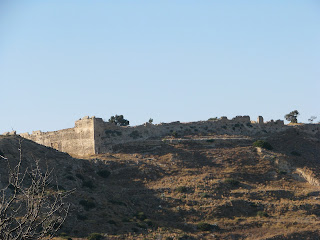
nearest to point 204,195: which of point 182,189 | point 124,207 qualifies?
point 182,189

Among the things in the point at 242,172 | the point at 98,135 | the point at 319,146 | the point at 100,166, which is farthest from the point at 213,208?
the point at 319,146

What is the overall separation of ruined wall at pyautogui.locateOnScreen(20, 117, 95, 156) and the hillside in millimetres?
3768

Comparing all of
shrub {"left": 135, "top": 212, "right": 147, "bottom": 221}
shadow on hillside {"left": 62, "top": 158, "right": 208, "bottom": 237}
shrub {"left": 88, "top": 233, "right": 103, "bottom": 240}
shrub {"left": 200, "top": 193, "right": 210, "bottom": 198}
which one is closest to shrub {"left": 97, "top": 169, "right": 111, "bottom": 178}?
shadow on hillside {"left": 62, "top": 158, "right": 208, "bottom": 237}

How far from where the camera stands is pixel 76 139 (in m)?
88.4

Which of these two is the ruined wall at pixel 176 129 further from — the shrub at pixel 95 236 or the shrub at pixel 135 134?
the shrub at pixel 95 236

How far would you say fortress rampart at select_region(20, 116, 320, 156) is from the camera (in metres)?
86.4

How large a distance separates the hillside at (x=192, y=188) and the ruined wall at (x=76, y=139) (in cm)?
377

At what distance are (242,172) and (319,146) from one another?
1906cm

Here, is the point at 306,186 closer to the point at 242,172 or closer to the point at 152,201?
the point at 242,172

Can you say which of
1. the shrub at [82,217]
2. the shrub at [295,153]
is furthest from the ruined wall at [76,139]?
the shrub at [295,153]

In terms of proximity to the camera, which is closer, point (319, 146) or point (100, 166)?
point (100, 166)

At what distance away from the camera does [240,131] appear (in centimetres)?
9438

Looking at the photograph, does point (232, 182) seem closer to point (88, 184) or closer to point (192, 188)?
point (192, 188)

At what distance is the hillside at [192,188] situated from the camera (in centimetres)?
6562
